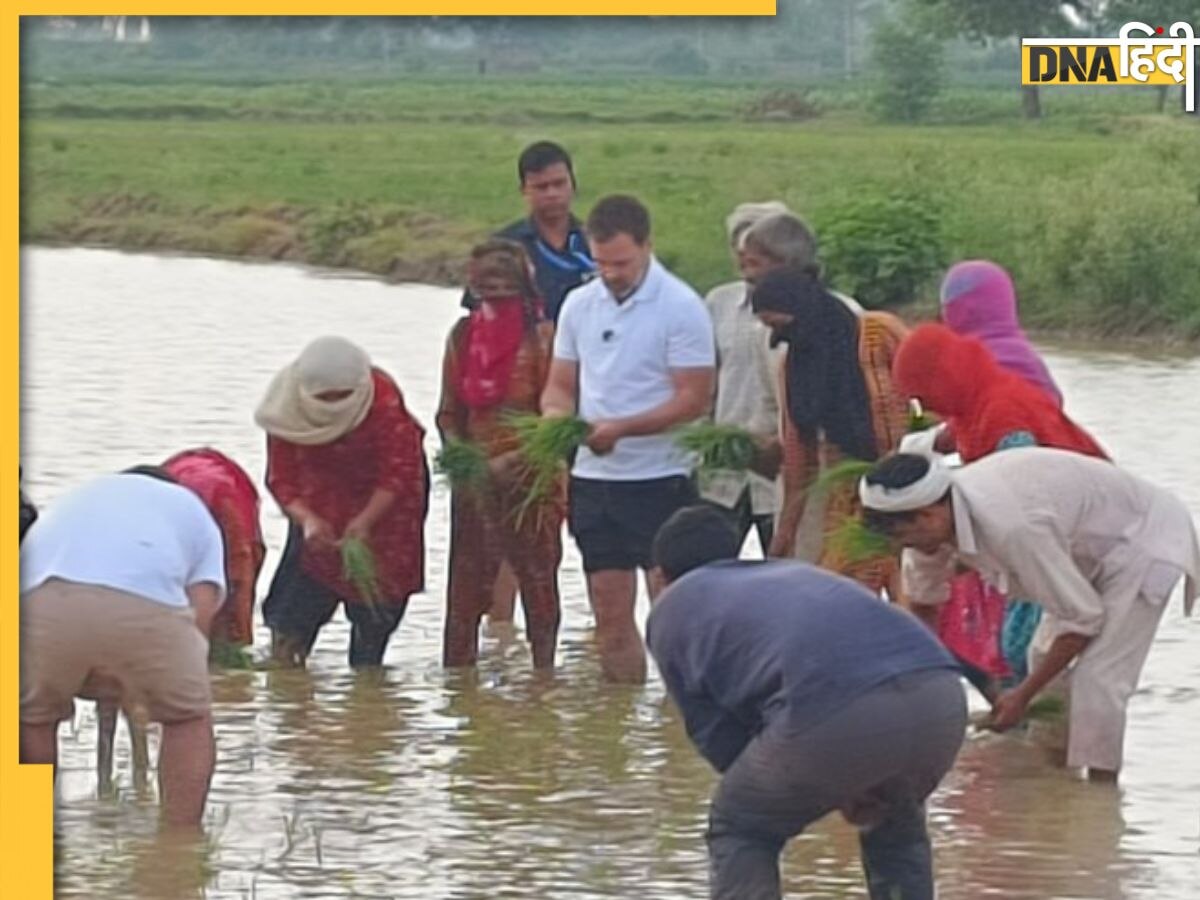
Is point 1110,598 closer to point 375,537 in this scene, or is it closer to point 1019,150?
point 375,537

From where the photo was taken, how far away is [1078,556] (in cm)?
909

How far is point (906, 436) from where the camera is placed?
33.4ft

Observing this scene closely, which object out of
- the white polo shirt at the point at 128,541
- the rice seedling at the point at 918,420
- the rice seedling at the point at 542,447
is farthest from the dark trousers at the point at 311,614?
the white polo shirt at the point at 128,541

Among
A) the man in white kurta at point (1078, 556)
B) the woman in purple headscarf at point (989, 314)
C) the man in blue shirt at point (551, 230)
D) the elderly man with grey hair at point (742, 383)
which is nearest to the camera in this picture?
the man in white kurta at point (1078, 556)

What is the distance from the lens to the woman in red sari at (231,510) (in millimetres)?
9461

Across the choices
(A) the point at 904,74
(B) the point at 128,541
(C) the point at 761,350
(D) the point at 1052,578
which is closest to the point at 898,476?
(D) the point at 1052,578

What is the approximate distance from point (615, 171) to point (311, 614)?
116ft

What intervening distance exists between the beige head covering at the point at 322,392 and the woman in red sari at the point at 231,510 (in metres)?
0.90

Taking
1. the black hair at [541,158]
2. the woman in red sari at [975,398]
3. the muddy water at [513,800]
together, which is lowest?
the muddy water at [513,800]

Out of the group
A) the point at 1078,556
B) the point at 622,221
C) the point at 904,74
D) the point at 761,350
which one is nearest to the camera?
the point at 1078,556

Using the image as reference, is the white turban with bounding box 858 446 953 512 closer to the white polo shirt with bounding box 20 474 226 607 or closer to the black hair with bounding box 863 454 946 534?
the black hair with bounding box 863 454 946 534

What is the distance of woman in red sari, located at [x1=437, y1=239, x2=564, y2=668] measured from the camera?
36.5 ft

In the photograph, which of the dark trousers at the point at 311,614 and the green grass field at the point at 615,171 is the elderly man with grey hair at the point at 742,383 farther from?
the green grass field at the point at 615,171

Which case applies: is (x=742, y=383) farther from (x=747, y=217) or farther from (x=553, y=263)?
(x=553, y=263)
